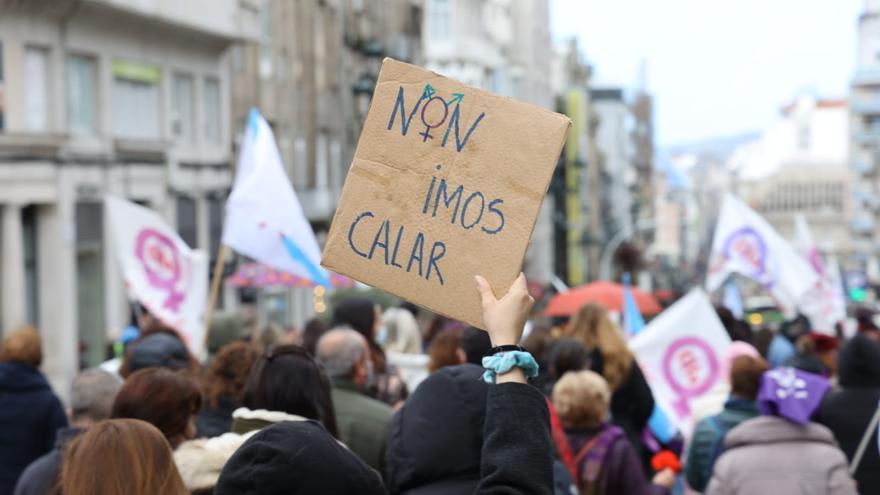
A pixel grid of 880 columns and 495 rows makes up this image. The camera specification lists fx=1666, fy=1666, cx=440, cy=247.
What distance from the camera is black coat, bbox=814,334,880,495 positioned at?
787 cm

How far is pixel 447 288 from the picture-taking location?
396cm

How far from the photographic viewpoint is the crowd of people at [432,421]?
382 cm

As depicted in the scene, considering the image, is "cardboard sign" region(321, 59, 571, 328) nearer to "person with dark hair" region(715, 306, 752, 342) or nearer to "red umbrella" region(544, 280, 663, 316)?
"person with dark hair" region(715, 306, 752, 342)

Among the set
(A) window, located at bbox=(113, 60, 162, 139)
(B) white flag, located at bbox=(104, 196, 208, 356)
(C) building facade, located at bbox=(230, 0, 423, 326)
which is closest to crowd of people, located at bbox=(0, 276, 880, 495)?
(B) white flag, located at bbox=(104, 196, 208, 356)

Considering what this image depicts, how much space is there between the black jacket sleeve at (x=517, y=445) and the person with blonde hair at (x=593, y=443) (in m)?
3.82

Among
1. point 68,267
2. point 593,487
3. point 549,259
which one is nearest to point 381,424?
point 593,487

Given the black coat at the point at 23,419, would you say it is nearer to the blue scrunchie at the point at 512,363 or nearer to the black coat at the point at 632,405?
the black coat at the point at 632,405

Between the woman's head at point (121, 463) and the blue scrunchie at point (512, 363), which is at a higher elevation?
the blue scrunchie at point (512, 363)

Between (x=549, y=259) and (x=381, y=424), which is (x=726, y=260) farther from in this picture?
(x=549, y=259)

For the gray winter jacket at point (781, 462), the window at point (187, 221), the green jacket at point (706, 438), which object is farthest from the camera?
the window at point (187, 221)

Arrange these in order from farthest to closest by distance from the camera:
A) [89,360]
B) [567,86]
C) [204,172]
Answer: [567,86] < [204,172] < [89,360]

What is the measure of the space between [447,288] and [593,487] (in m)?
3.72

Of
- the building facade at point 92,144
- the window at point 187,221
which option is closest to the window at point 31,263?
the building facade at point 92,144

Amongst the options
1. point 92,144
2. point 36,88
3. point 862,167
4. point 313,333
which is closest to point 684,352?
point 313,333
